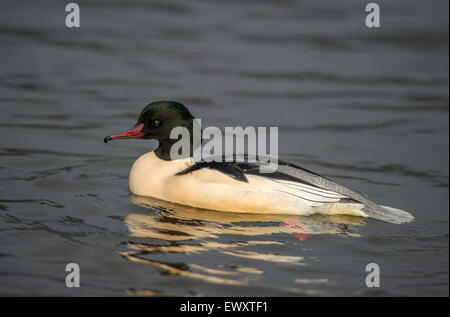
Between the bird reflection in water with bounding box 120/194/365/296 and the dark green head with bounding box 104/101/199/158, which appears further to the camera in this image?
the dark green head with bounding box 104/101/199/158

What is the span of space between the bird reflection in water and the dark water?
2 cm

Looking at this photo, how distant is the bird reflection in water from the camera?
6.65 m

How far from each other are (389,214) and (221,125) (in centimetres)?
462

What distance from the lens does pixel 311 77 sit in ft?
49.1

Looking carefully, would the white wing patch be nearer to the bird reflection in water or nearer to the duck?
the duck

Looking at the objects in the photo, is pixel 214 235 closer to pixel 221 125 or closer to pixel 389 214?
pixel 389 214

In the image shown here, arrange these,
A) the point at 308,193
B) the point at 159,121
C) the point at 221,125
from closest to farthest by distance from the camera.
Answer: the point at 308,193
the point at 159,121
the point at 221,125

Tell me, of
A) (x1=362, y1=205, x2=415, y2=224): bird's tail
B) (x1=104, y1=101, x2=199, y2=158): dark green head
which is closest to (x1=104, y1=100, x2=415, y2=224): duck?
(x1=362, y1=205, x2=415, y2=224): bird's tail

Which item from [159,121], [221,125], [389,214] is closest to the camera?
[389,214]

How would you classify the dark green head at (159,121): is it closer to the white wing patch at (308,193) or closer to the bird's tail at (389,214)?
the white wing patch at (308,193)

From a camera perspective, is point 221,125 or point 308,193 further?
point 221,125

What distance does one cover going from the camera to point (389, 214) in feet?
26.6

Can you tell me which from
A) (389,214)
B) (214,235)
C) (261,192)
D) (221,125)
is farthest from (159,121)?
(221,125)

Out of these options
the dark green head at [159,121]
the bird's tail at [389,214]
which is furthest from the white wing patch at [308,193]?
the dark green head at [159,121]
